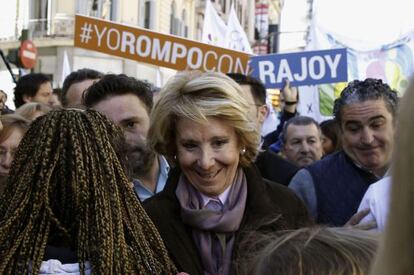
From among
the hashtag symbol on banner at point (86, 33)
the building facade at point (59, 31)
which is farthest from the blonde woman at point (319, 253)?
the building facade at point (59, 31)

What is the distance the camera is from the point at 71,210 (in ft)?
5.71

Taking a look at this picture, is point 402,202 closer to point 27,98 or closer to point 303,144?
point 303,144

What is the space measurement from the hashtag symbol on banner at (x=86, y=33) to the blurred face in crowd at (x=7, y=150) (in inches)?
106

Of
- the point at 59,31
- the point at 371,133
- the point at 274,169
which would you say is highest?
the point at 59,31

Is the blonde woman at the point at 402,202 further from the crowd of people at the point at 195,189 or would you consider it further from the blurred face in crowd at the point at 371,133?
the blurred face in crowd at the point at 371,133

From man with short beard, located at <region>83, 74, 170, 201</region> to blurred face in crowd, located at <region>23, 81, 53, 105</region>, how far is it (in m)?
2.79

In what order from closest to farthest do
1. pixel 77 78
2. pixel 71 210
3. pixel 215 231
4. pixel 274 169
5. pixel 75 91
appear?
pixel 71 210 < pixel 215 231 < pixel 274 169 < pixel 75 91 < pixel 77 78

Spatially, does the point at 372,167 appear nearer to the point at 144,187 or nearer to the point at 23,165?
the point at 144,187

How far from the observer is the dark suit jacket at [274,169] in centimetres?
347

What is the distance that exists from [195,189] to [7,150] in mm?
1402

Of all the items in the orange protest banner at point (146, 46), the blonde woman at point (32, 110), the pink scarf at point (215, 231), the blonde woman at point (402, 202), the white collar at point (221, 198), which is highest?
the orange protest banner at point (146, 46)

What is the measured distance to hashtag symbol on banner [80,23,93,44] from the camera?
6.14m

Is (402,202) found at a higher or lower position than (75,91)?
lower

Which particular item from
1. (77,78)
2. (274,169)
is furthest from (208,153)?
(77,78)
